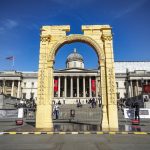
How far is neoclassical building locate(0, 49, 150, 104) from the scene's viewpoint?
91.1m

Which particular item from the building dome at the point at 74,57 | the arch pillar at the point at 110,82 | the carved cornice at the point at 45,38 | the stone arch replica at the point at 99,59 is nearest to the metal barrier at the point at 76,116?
the stone arch replica at the point at 99,59

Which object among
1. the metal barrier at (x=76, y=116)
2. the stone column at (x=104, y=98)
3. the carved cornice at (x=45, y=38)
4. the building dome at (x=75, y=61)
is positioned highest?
the building dome at (x=75, y=61)

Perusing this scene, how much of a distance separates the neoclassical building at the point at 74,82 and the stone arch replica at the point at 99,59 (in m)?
63.3

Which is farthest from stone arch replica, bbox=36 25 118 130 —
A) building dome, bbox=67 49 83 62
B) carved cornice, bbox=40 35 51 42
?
building dome, bbox=67 49 83 62

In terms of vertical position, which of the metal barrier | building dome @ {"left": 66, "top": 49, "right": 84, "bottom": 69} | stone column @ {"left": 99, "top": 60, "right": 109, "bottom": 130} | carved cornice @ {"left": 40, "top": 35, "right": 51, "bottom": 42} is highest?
building dome @ {"left": 66, "top": 49, "right": 84, "bottom": 69}

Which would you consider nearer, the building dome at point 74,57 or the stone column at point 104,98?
the stone column at point 104,98

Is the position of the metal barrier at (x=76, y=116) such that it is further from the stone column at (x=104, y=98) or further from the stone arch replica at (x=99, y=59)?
the stone arch replica at (x=99, y=59)

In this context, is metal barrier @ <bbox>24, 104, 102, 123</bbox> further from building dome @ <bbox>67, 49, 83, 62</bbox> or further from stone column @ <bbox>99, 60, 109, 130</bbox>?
building dome @ <bbox>67, 49, 83, 62</bbox>

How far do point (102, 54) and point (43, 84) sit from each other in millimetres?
6626

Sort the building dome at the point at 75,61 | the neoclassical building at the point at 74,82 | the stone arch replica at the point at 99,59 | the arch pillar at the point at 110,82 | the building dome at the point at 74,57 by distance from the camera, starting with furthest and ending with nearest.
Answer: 1. the building dome at the point at 74,57
2. the building dome at the point at 75,61
3. the neoclassical building at the point at 74,82
4. the stone arch replica at the point at 99,59
5. the arch pillar at the point at 110,82

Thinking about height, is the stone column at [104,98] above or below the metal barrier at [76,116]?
above

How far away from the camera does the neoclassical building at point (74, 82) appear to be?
91.1 metres

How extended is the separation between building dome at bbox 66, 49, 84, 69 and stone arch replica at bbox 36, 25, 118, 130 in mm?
78269

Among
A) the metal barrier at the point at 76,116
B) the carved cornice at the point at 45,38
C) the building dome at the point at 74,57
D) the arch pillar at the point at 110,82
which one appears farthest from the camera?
the building dome at the point at 74,57
